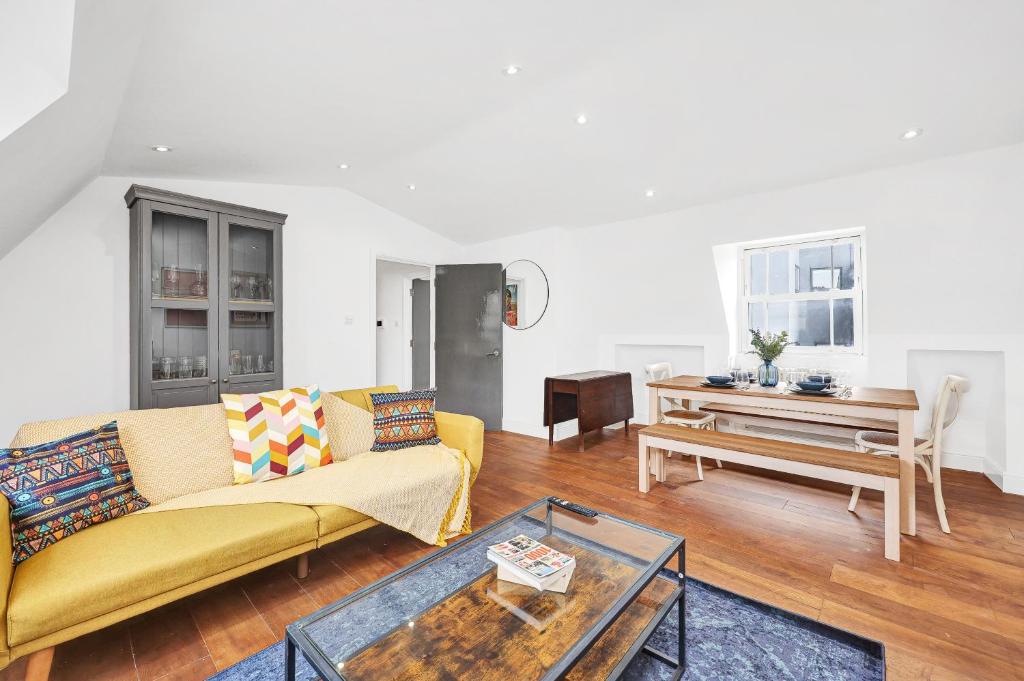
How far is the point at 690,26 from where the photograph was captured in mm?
2086

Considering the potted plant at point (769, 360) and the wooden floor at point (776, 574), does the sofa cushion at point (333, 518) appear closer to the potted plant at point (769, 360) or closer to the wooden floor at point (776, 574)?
the wooden floor at point (776, 574)

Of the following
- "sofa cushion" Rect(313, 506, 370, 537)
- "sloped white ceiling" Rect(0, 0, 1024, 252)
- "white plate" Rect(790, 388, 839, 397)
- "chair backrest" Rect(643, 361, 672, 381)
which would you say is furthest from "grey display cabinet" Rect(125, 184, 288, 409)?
"white plate" Rect(790, 388, 839, 397)

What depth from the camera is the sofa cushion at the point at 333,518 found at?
1.90 m

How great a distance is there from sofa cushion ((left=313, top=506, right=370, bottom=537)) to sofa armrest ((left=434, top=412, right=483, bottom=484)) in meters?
0.71

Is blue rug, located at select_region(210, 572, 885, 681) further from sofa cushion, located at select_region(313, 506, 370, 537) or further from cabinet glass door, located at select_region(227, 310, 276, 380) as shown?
cabinet glass door, located at select_region(227, 310, 276, 380)

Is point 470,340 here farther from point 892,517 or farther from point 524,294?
point 892,517

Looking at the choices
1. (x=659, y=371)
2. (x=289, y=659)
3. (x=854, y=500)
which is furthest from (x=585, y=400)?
(x=289, y=659)

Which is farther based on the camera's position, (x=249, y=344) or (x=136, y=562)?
(x=249, y=344)

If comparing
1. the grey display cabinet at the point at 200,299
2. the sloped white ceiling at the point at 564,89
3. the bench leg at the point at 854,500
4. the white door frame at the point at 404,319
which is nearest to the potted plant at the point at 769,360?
the bench leg at the point at 854,500

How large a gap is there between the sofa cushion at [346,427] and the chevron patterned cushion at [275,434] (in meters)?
0.10

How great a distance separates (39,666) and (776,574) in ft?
9.15

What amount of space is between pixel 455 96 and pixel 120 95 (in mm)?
1548

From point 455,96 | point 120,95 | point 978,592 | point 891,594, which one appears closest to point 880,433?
point 978,592

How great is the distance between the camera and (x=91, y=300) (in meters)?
3.01
